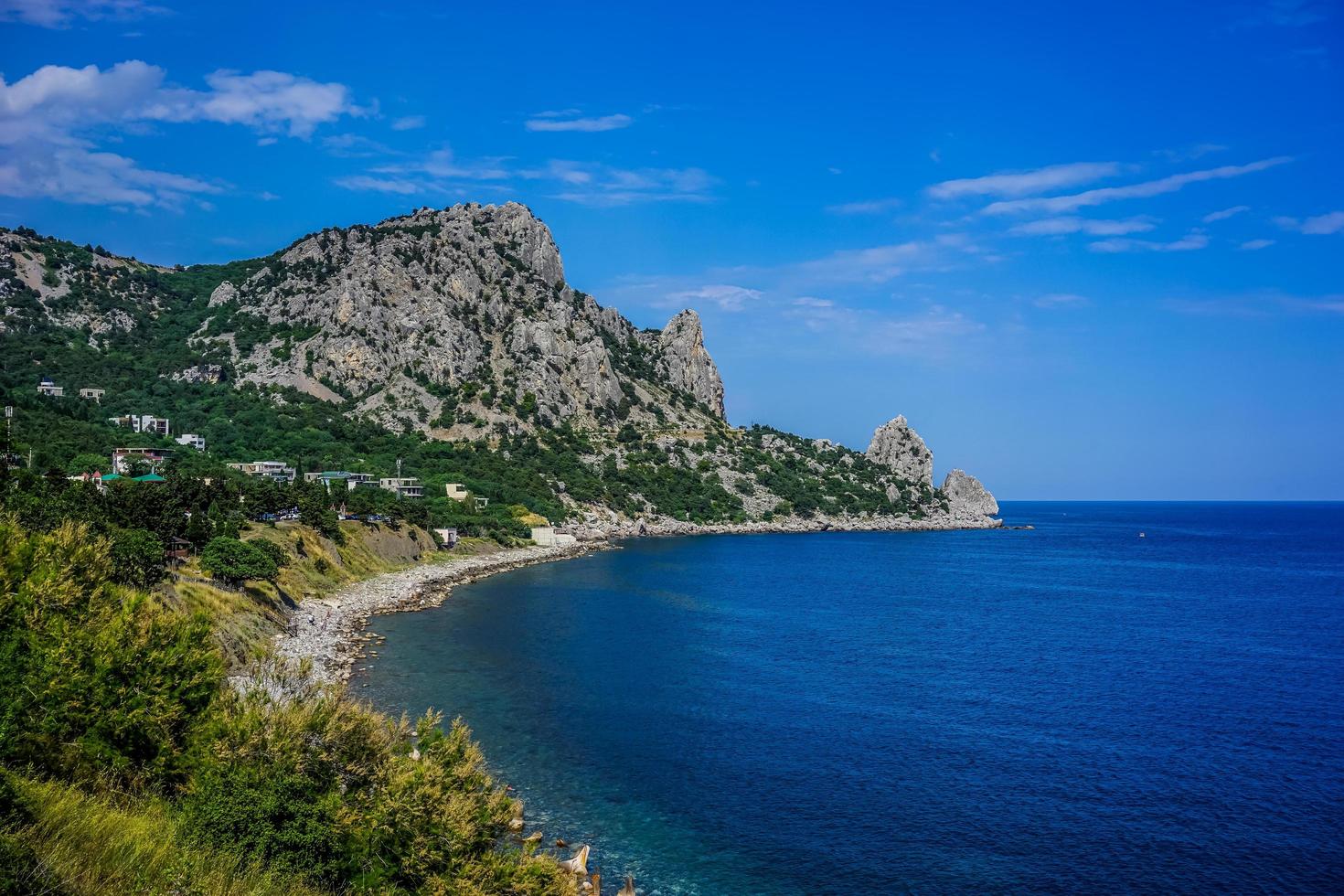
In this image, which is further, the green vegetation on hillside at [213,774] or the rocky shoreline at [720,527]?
the rocky shoreline at [720,527]

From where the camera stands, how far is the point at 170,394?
146m

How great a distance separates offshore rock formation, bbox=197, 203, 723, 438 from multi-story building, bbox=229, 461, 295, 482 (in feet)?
138

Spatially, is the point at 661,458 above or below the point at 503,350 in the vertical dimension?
below

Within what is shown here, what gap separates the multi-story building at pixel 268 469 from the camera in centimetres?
11206

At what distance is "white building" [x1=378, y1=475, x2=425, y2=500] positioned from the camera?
116 m

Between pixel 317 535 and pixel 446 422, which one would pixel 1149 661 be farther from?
pixel 446 422

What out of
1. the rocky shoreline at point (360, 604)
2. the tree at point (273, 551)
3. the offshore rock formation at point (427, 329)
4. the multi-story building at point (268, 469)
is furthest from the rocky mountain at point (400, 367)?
the tree at point (273, 551)

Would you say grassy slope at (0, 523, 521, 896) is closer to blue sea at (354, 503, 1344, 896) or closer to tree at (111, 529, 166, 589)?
blue sea at (354, 503, 1344, 896)

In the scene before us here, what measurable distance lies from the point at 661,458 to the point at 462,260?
202ft

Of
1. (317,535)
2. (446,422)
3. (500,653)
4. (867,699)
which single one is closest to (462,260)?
(446,422)

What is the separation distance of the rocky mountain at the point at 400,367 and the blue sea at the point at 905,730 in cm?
7297

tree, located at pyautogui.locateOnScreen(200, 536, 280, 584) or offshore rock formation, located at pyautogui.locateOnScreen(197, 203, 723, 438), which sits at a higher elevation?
offshore rock formation, located at pyautogui.locateOnScreen(197, 203, 723, 438)

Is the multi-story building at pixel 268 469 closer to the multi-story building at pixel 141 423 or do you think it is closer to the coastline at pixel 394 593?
the multi-story building at pixel 141 423

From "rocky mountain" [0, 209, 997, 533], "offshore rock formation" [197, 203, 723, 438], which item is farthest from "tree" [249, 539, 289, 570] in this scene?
"offshore rock formation" [197, 203, 723, 438]
